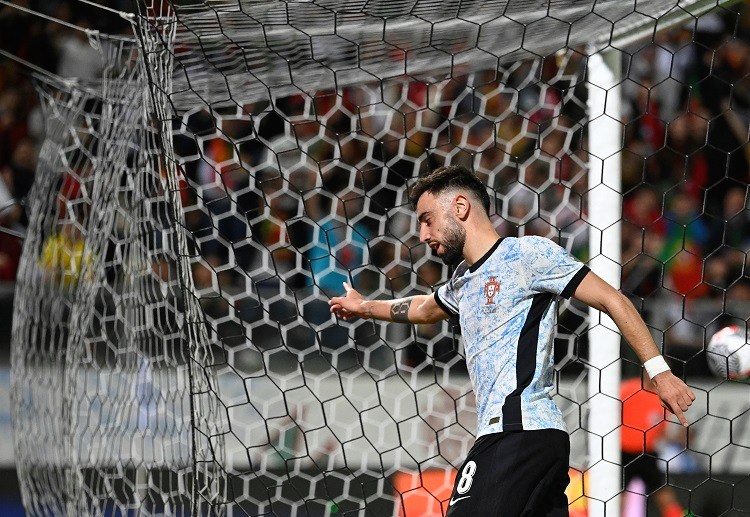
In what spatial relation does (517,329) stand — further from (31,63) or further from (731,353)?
(31,63)

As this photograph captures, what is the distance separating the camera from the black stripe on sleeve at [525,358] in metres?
2.29

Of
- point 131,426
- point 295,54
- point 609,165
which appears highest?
point 295,54

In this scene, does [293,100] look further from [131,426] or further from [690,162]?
[690,162]

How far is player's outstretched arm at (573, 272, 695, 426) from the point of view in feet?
7.04

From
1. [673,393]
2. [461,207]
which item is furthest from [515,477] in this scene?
[461,207]

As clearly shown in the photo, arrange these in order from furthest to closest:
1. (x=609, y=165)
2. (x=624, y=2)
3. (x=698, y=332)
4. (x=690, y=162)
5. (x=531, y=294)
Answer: (x=690, y=162) → (x=698, y=332) → (x=609, y=165) → (x=624, y=2) → (x=531, y=294)

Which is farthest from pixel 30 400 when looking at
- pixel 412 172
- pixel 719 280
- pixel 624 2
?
pixel 719 280

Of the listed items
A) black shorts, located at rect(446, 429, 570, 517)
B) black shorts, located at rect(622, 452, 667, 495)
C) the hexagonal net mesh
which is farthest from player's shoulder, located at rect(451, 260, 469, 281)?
black shorts, located at rect(622, 452, 667, 495)

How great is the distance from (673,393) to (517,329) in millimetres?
380

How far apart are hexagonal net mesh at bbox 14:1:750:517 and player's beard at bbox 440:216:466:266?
2.40 feet

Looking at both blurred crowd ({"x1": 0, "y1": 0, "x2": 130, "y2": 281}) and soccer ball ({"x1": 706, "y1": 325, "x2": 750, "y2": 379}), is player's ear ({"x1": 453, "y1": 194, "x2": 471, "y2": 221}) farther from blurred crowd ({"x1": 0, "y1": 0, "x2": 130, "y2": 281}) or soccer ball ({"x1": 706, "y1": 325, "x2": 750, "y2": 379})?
blurred crowd ({"x1": 0, "y1": 0, "x2": 130, "y2": 281})

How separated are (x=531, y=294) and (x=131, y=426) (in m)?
1.70

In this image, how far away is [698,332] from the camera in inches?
181

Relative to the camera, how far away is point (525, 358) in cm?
232
